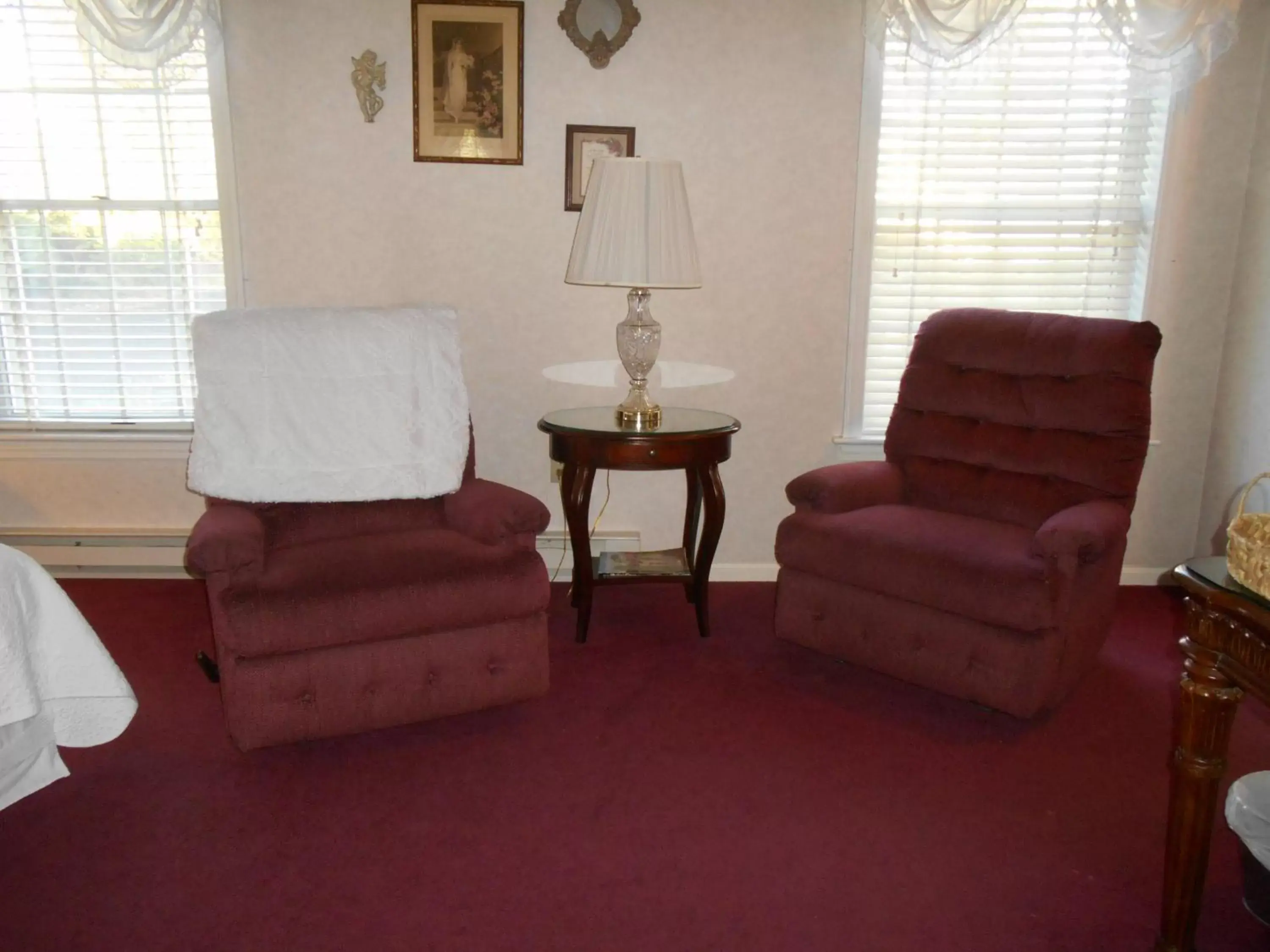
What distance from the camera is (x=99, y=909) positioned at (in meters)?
1.68

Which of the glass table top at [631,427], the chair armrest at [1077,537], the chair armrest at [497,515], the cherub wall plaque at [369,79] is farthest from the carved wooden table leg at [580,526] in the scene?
the cherub wall plaque at [369,79]

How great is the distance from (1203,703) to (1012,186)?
7.38 ft

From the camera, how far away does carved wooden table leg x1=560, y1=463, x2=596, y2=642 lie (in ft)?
8.95

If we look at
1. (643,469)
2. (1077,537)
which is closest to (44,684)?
(643,469)

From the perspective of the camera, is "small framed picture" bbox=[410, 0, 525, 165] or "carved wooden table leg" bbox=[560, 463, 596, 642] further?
"small framed picture" bbox=[410, 0, 525, 165]

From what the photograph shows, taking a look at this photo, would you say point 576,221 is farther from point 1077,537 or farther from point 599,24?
point 1077,537

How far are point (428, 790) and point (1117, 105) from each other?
306 centimetres

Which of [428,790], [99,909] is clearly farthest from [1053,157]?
[99,909]

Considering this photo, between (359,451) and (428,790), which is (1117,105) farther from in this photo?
(428,790)

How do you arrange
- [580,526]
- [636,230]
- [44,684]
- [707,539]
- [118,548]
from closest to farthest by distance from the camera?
[44,684] → [636,230] → [580,526] → [707,539] → [118,548]

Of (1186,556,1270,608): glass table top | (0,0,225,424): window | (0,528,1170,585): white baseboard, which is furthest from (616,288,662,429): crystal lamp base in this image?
(1186,556,1270,608): glass table top

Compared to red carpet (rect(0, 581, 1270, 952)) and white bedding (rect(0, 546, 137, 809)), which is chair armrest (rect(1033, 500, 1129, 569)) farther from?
white bedding (rect(0, 546, 137, 809))

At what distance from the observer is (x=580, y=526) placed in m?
2.76

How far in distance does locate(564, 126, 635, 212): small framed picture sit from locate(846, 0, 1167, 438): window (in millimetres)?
824
